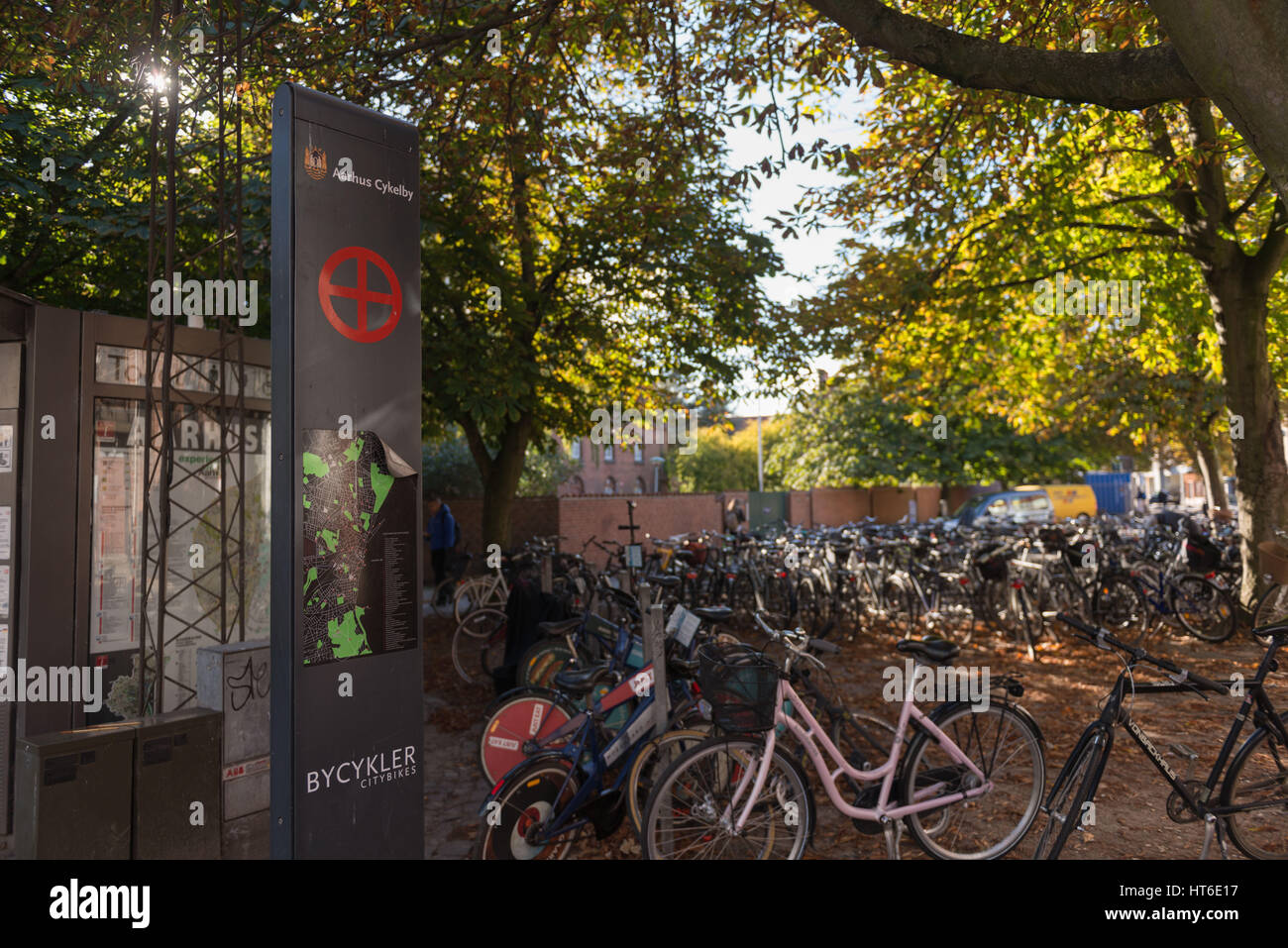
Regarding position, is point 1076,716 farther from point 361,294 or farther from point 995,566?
point 361,294

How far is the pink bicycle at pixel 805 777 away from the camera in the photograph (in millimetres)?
3779

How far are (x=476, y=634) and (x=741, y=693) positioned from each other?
221 inches

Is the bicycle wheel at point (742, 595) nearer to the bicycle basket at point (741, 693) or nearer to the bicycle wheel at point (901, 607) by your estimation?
the bicycle wheel at point (901, 607)

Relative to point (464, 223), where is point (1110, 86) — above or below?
below

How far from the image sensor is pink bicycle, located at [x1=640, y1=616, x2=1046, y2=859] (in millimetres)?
3779

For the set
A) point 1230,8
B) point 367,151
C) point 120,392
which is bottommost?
point 120,392

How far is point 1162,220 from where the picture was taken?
10.2 m

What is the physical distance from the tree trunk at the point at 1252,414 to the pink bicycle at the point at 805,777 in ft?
21.6

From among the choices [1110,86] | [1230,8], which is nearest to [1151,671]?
[1110,86]

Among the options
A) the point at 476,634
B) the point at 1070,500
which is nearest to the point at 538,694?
the point at 476,634

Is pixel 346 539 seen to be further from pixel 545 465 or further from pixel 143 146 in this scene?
pixel 545 465

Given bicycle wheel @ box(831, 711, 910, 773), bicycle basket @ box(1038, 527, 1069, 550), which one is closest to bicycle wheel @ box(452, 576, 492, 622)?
bicycle wheel @ box(831, 711, 910, 773)

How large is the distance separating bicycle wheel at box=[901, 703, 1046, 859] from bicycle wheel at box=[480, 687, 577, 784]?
195 cm
